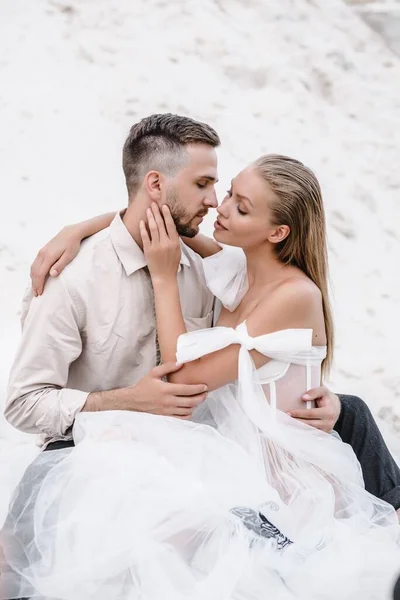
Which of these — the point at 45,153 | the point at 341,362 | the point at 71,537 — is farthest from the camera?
the point at 45,153

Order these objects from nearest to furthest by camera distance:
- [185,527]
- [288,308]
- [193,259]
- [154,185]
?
[185,527]
[288,308]
[154,185]
[193,259]

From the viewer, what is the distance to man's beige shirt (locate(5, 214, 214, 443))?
2.25 metres

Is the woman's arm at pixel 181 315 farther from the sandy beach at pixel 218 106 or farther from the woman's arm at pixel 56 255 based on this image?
the sandy beach at pixel 218 106

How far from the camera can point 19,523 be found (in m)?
2.04

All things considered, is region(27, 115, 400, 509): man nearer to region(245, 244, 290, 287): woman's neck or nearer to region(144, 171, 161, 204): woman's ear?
region(144, 171, 161, 204): woman's ear

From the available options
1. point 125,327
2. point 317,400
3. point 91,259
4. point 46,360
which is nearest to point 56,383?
point 46,360

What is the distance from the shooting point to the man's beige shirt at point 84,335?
2.25 m

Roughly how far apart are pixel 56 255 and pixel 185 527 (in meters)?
0.76

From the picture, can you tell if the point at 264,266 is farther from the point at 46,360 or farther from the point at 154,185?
the point at 46,360

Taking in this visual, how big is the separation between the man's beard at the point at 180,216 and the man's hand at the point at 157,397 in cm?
37

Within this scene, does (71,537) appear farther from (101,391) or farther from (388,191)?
(388,191)

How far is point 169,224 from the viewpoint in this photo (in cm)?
228

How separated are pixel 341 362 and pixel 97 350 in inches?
78.2

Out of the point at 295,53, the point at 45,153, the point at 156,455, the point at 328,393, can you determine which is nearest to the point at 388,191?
the point at 295,53
